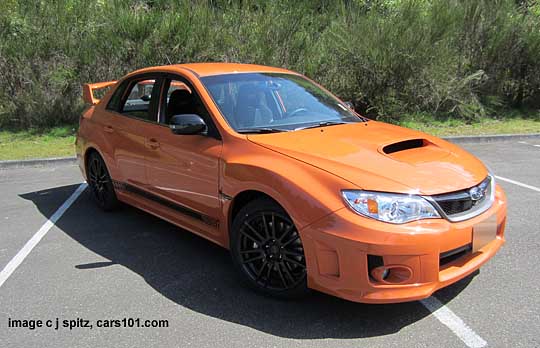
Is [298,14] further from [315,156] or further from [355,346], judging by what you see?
[355,346]

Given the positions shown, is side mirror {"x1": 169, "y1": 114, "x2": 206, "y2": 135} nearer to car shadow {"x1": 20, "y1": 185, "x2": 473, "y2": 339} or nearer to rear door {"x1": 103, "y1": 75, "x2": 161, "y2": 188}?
rear door {"x1": 103, "y1": 75, "x2": 161, "y2": 188}

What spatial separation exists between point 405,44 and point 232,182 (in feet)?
Answer: 29.4

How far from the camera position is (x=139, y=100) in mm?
5184

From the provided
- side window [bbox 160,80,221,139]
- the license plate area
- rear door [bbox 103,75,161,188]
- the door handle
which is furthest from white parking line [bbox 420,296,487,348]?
rear door [bbox 103,75,161,188]

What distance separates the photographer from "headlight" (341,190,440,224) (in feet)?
9.77

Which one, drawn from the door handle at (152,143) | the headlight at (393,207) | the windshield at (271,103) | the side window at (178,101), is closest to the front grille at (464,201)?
the headlight at (393,207)

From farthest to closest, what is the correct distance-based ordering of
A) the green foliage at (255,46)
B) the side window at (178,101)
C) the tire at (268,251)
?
the green foliage at (255,46), the side window at (178,101), the tire at (268,251)

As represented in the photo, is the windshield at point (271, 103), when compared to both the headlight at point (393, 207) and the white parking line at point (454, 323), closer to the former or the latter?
the headlight at point (393, 207)

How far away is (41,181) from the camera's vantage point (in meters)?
7.56

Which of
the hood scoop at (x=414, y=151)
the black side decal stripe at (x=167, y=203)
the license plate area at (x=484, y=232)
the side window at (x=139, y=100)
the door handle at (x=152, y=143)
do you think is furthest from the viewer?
the side window at (x=139, y=100)

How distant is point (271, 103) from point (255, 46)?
792 centimetres

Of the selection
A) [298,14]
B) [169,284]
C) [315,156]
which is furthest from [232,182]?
[298,14]

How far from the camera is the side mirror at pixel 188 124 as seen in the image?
12.9 feet

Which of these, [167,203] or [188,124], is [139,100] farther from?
[188,124]
